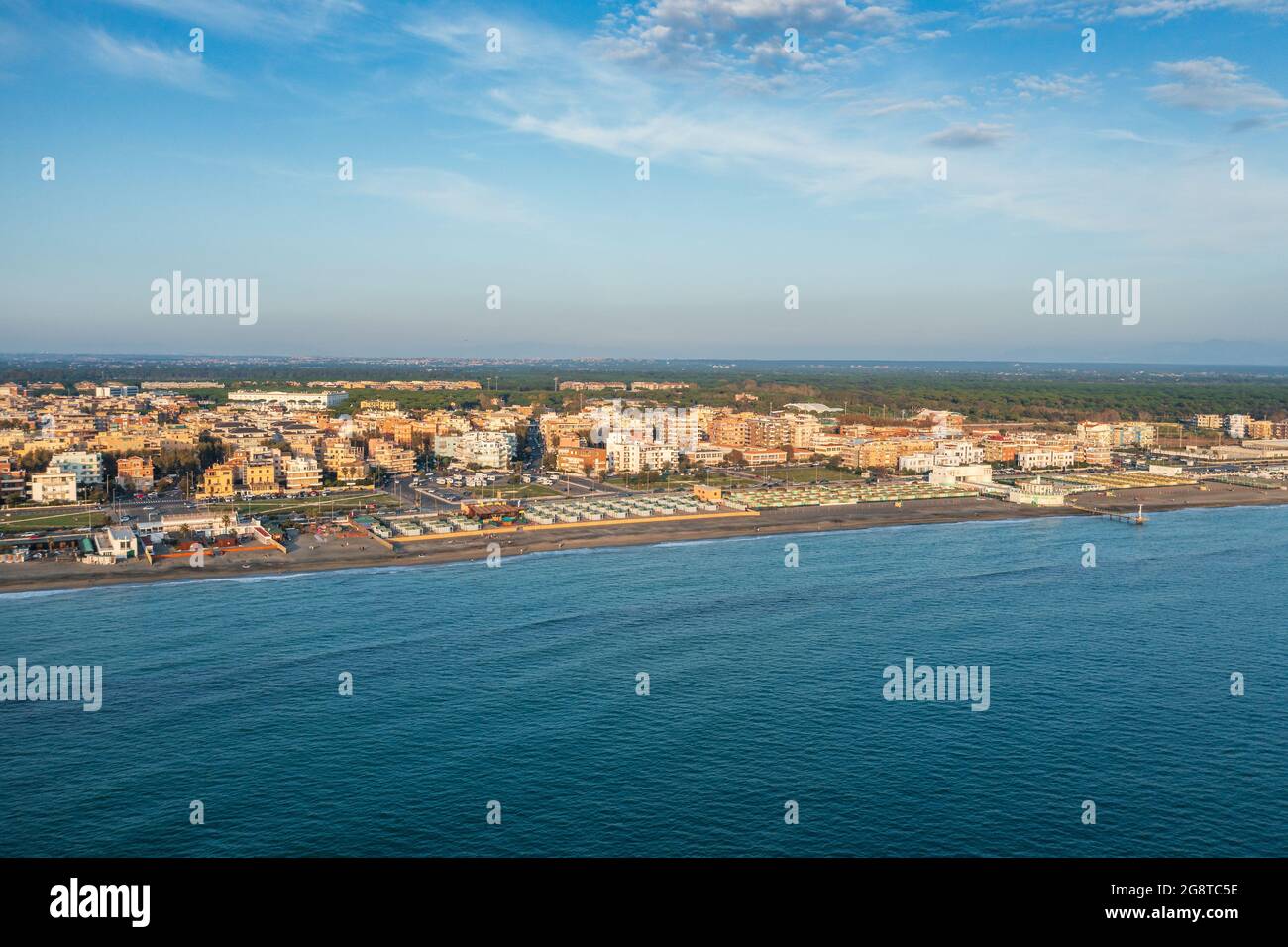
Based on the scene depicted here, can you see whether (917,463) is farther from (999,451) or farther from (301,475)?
(301,475)

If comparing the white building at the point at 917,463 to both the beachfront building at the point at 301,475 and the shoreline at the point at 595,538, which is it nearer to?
the shoreline at the point at 595,538

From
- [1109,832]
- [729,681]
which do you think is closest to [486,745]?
[729,681]

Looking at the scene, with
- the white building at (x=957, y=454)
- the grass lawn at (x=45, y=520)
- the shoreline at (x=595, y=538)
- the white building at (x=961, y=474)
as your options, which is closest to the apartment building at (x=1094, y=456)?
the white building at (x=957, y=454)

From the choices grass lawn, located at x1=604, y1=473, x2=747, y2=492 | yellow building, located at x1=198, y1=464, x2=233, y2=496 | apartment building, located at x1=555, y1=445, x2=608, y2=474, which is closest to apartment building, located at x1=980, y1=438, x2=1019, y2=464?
grass lawn, located at x1=604, y1=473, x2=747, y2=492

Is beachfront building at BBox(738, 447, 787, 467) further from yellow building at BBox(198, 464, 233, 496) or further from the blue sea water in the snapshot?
the blue sea water
